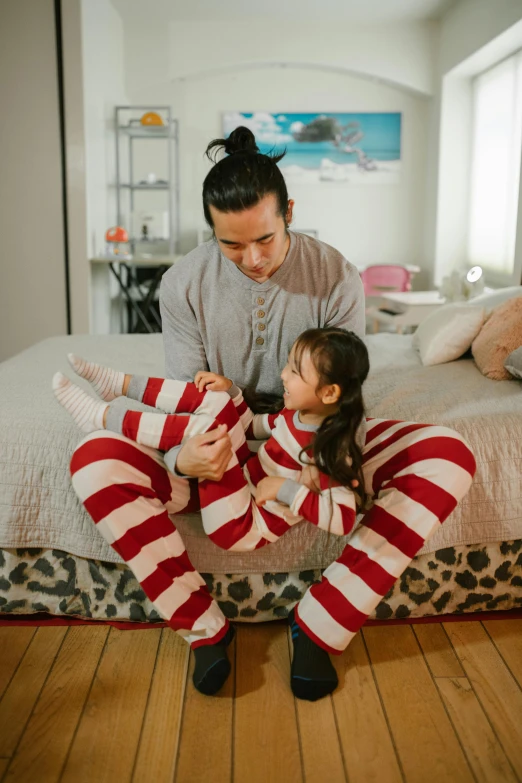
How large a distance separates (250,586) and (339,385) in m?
0.57

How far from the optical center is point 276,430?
1.63m

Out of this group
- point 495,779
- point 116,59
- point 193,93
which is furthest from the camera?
point 193,93

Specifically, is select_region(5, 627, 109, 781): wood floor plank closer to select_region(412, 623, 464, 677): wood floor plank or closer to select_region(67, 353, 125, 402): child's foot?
select_region(67, 353, 125, 402): child's foot

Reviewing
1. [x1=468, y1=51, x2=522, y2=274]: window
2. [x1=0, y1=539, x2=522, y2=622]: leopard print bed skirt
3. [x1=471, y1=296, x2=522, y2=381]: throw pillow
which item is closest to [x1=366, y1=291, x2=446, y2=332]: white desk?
[x1=468, y1=51, x2=522, y2=274]: window

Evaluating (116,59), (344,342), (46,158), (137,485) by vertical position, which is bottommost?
(137,485)

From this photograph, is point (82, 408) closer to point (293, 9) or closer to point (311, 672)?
point (311, 672)

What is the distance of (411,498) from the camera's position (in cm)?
152

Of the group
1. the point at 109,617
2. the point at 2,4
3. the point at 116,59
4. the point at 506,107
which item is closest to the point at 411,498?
the point at 109,617

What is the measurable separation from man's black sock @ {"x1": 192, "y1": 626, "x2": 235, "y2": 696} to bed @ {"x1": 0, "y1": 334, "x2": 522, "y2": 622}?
0.22 metres

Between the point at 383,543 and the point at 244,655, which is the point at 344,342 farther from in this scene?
the point at 244,655

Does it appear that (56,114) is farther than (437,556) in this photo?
Yes

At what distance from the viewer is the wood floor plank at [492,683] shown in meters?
1.36

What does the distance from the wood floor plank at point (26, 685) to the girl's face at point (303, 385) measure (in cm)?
80

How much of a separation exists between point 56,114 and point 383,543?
408 centimetres
